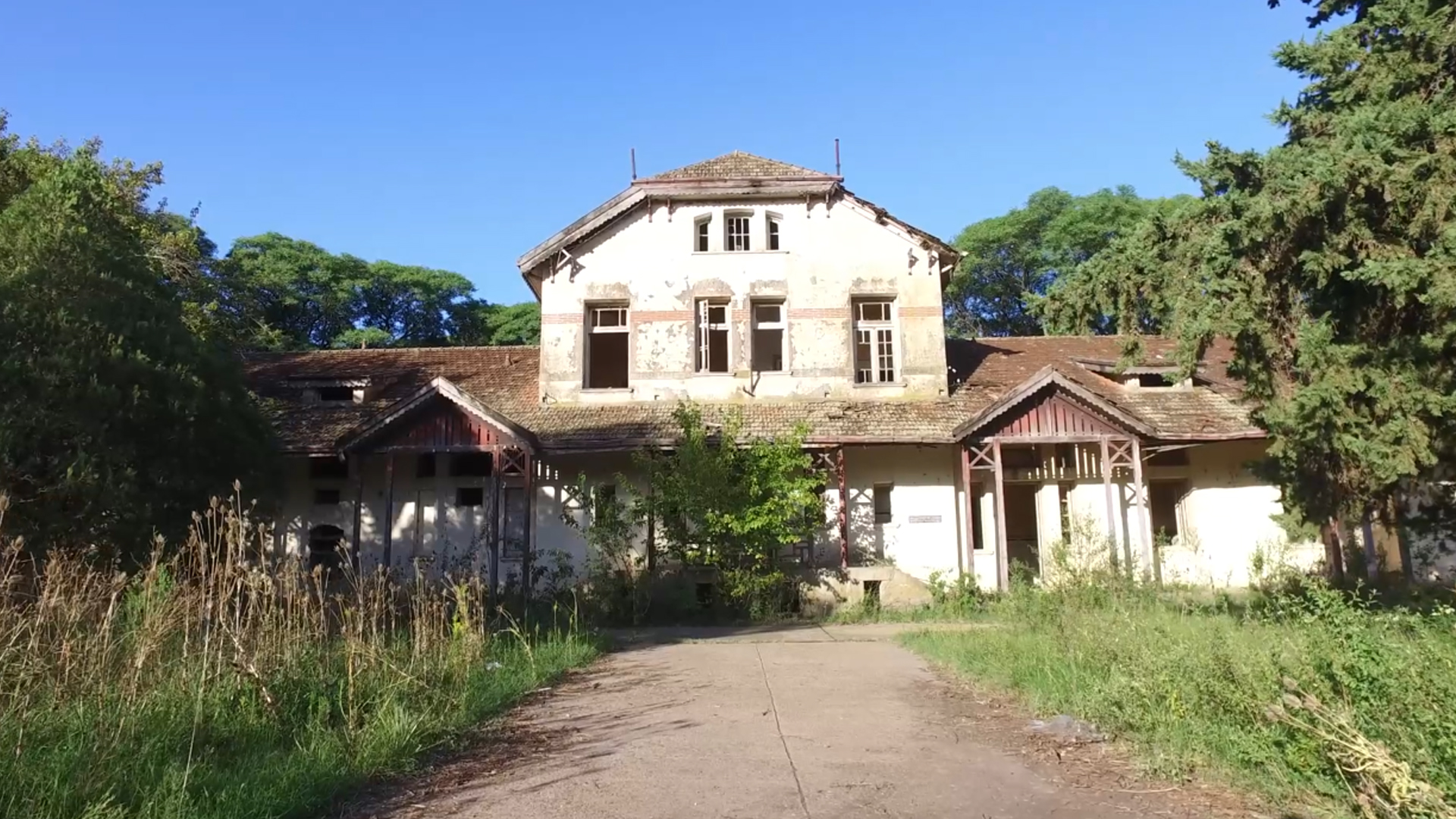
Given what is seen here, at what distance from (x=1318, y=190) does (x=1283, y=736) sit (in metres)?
6.01

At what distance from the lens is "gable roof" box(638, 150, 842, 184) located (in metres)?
20.3

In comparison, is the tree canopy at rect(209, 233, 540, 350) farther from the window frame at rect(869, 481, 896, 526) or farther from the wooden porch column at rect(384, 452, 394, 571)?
the window frame at rect(869, 481, 896, 526)

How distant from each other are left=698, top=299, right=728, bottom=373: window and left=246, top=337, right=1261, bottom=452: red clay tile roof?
50.3 inches

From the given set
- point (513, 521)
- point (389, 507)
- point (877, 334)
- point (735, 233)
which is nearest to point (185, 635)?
point (389, 507)

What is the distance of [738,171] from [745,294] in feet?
9.80

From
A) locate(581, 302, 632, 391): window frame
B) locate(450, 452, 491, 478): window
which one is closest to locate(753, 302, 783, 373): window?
locate(581, 302, 632, 391): window frame

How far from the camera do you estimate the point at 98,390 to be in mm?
11672

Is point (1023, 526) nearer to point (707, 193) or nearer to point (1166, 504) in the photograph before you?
point (1166, 504)

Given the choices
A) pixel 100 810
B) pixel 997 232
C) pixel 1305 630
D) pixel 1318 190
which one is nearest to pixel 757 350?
pixel 1318 190

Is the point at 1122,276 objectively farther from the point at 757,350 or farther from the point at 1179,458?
the point at 757,350

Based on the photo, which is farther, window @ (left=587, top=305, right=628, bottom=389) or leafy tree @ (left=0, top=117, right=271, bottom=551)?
window @ (left=587, top=305, right=628, bottom=389)

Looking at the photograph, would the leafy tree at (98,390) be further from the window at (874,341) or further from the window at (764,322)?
the window at (874,341)

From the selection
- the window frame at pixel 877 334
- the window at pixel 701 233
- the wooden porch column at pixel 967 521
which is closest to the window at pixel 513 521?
A: the window at pixel 701 233

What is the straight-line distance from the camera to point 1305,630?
21.8ft
